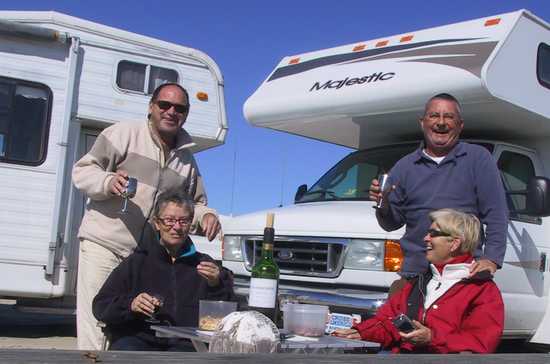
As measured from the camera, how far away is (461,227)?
328 cm

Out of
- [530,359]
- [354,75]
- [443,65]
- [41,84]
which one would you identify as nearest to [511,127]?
[443,65]

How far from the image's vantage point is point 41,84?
22.6ft

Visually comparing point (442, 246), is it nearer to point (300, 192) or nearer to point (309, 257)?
point (309, 257)

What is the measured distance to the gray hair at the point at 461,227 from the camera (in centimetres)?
327

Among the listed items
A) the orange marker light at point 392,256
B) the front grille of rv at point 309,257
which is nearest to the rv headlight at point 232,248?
the front grille of rv at point 309,257

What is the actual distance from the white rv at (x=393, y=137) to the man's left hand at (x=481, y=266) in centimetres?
146

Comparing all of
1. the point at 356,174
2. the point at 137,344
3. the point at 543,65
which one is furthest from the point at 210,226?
the point at 543,65

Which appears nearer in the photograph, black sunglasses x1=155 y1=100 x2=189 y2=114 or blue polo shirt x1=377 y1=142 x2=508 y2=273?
blue polo shirt x1=377 y1=142 x2=508 y2=273

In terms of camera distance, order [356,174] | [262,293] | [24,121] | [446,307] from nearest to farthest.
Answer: [262,293], [446,307], [356,174], [24,121]

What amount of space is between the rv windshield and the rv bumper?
99cm

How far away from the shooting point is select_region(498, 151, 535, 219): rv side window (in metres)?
5.40

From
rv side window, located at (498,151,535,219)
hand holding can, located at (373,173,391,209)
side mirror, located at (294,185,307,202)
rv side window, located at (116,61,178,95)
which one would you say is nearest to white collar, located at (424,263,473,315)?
hand holding can, located at (373,173,391,209)

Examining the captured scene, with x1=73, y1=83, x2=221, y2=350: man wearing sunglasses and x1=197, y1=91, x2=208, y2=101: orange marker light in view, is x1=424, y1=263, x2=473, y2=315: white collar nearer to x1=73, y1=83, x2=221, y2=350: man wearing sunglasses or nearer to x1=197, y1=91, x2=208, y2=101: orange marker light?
x1=73, y1=83, x2=221, y2=350: man wearing sunglasses

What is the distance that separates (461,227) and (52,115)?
468 cm
